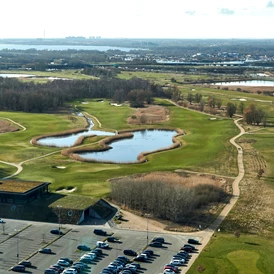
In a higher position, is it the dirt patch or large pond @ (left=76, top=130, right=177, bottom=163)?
the dirt patch

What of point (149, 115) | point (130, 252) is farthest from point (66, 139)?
point (130, 252)

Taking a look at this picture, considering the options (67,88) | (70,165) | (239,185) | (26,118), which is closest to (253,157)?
(239,185)

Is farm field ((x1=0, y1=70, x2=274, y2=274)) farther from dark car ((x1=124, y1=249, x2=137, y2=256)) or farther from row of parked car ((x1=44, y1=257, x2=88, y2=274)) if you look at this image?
row of parked car ((x1=44, y1=257, x2=88, y2=274))

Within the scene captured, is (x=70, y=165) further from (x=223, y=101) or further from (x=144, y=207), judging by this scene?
(x=223, y=101)

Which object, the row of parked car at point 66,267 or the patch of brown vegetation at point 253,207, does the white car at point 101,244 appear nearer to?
the row of parked car at point 66,267

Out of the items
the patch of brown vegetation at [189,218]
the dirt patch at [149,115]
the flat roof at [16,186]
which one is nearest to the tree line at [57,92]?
the dirt patch at [149,115]

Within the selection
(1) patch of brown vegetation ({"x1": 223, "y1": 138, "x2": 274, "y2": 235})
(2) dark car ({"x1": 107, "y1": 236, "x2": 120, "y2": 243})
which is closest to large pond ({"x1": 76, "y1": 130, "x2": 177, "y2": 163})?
(1) patch of brown vegetation ({"x1": 223, "y1": 138, "x2": 274, "y2": 235})
